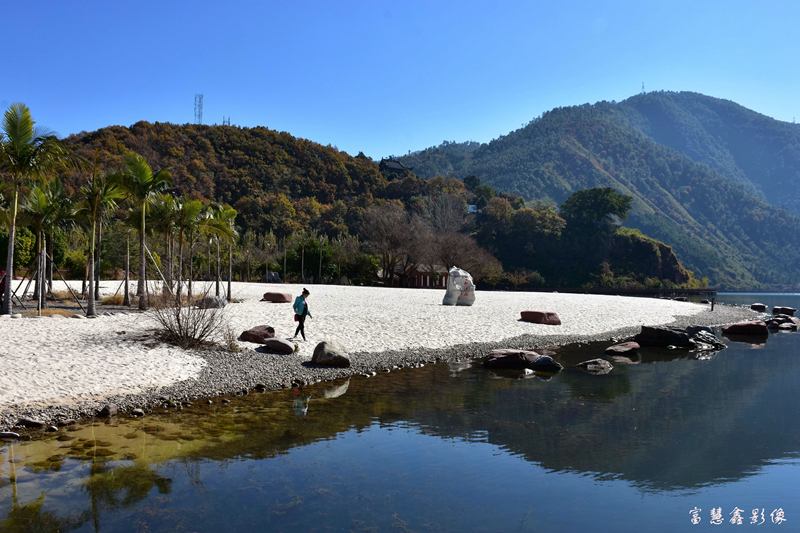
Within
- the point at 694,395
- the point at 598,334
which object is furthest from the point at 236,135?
the point at 694,395

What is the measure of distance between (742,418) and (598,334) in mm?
12317

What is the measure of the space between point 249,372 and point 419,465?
247 inches

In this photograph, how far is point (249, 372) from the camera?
1296cm

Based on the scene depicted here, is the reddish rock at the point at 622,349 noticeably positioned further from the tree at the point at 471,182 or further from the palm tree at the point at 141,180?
the tree at the point at 471,182

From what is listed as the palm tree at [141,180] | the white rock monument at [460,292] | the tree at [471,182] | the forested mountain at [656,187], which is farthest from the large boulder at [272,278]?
the forested mountain at [656,187]

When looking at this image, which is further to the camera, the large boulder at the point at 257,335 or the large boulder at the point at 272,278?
the large boulder at the point at 272,278

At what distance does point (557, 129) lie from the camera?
618 feet

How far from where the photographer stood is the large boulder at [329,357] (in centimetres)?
1430

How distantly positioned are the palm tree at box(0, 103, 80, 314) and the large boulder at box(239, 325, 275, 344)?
7.08 meters

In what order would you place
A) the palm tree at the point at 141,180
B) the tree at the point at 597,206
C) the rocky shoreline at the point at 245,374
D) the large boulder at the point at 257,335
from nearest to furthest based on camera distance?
the rocky shoreline at the point at 245,374
the large boulder at the point at 257,335
the palm tree at the point at 141,180
the tree at the point at 597,206

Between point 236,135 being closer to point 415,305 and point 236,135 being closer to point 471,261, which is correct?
point 471,261

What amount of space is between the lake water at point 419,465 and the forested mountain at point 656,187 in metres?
128

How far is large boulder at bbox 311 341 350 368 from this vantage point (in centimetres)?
1430

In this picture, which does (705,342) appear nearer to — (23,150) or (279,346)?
(279,346)
